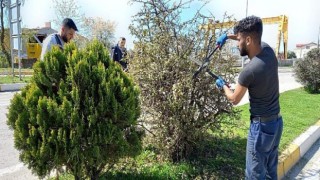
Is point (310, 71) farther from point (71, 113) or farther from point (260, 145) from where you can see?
point (71, 113)

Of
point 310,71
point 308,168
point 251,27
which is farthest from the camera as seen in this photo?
point 310,71

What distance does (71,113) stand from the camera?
3.07 metres

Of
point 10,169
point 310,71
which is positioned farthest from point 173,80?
point 310,71

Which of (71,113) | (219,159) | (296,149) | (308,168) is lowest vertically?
(308,168)

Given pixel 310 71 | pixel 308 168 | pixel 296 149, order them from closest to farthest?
pixel 308 168
pixel 296 149
pixel 310 71

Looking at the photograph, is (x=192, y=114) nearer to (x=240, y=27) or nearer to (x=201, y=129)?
(x=201, y=129)

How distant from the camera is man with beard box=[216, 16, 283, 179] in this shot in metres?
3.28

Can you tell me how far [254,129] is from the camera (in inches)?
136

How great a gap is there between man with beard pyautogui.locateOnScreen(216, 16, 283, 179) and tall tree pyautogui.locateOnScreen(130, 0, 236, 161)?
744 mm

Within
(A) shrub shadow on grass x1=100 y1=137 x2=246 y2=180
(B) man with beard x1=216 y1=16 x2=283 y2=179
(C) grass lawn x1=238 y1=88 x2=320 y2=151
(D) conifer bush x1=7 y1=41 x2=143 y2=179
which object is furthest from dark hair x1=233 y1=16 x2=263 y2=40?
(C) grass lawn x1=238 y1=88 x2=320 y2=151

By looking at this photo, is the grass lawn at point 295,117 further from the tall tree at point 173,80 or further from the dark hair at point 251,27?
the dark hair at point 251,27

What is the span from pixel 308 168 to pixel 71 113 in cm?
403

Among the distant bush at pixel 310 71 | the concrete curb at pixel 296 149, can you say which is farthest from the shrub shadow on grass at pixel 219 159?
the distant bush at pixel 310 71

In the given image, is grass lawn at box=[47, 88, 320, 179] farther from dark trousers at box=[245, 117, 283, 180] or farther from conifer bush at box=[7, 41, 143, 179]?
dark trousers at box=[245, 117, 283, 180]
